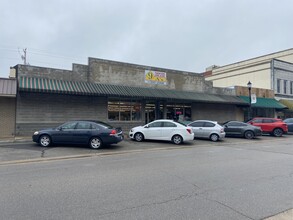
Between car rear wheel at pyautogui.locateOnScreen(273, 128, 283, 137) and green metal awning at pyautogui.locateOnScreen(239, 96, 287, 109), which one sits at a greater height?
green metal awning at pyautogui.locateOnScreen(239, 96, 287, 109)

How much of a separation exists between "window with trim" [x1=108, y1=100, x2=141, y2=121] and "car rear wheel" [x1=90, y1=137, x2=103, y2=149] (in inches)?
288

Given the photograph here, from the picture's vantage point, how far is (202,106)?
77.7ft

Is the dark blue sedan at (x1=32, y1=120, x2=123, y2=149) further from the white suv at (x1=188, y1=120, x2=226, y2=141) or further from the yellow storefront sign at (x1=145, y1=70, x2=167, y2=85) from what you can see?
the yellow storefront sign at (x1=145, y1=70, x2=167, y2=85)

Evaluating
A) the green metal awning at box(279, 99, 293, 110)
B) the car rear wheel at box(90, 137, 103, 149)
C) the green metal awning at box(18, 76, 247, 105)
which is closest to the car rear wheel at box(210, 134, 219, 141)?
the green metal awning at box(18, 76, 247, 105)

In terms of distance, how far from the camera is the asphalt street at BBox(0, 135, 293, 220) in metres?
4.01

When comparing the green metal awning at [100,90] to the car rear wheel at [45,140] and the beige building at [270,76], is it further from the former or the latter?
the beige building at [270,76]

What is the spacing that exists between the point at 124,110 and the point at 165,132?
662cm

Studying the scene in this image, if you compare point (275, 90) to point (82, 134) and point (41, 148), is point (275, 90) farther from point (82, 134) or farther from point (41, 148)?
point (41, 148)

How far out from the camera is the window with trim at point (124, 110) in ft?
61.9

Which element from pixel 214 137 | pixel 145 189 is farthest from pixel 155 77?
pixel 145 189

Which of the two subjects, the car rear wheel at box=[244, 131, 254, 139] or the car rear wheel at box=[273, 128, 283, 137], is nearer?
the car rear wheel at box=[244, 131, 254, 139]

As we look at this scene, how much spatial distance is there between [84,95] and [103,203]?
44.9ft

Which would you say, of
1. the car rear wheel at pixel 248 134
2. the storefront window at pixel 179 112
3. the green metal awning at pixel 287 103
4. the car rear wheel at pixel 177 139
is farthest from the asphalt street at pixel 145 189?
the green metal awning at pixel 287 103

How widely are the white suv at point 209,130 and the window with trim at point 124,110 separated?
5.85 meters
